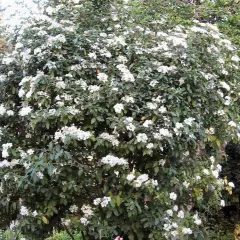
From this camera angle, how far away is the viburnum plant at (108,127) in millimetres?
2871

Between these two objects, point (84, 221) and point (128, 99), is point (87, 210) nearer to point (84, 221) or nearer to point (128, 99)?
point (84, 221)

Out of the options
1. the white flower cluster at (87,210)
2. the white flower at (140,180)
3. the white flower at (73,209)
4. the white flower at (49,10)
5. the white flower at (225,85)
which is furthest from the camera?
the white flower at (49,10)

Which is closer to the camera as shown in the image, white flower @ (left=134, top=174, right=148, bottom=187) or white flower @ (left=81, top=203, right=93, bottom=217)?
white flower @ (left=134, top=174, right=148, bottom=187)

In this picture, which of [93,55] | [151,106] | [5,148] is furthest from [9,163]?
[151,106]

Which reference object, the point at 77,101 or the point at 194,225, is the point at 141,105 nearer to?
the point at 77,101

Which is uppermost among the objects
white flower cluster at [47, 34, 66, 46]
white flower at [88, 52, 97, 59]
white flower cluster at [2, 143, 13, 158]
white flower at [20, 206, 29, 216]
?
white flower cluster at [47, 34, 66, 46]

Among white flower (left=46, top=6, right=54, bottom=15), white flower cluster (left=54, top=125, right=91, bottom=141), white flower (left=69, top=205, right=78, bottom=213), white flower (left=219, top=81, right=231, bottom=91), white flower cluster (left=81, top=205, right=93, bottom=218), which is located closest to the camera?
white flower cluster (left=54, top=125, right=91, bottom=141)

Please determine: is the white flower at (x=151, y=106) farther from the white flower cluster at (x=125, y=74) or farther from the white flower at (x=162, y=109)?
the white flower cluster at (x=125, y=74)

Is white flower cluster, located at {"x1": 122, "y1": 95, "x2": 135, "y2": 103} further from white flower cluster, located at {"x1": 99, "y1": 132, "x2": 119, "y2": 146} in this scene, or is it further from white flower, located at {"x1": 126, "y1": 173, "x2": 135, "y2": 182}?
white flower, located at {"x1": 126, "y1": 173, "x2": 135, "y2": 182}

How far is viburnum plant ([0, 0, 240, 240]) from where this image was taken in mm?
2871

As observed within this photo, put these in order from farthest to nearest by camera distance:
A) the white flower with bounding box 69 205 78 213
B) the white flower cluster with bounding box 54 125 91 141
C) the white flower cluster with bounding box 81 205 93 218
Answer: the white flower with bounding box 69 205 78 213
the white flower cluster with bounding box 81 205 93 218
the white flower cluster with bounding box 54 125 91 141

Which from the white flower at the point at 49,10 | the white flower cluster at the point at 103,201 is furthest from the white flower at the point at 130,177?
the white flower at the point at 49,10

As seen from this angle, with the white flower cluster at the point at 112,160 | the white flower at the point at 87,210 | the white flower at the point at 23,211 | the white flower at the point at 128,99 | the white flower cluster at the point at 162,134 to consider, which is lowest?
the white flower at the point at 23,211

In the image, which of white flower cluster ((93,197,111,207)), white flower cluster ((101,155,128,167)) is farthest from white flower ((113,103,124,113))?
white flower cluster ((93,197,111,207))
